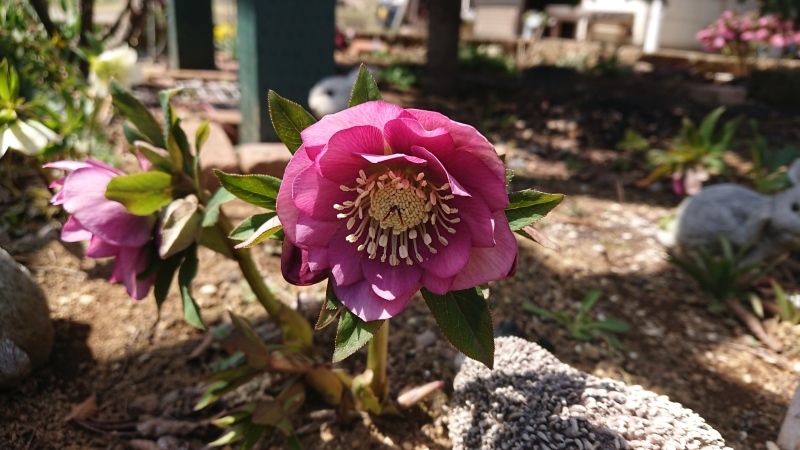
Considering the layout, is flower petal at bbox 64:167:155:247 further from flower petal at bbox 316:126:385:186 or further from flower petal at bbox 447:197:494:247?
flower petal at bbox 447:197:494:247

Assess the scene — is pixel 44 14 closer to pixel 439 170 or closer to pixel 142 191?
pixel 142 191

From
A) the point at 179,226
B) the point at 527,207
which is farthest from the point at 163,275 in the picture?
the point at 527,207

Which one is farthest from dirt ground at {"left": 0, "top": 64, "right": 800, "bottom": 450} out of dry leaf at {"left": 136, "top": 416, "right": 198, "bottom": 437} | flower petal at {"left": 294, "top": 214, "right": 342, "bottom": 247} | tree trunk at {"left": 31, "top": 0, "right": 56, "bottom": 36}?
tree trunk at {"left": 31, "top": 0, "right": 56, "bottom": 36}

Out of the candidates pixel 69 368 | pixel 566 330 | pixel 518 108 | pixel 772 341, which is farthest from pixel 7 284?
pixel 518 108

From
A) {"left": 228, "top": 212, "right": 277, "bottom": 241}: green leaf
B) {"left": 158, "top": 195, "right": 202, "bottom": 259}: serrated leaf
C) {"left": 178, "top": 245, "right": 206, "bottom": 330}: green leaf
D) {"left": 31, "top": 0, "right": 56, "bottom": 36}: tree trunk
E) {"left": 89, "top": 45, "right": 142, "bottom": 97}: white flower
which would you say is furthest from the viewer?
{"left": 31, "top": 0, "right": 56, "bottom": 36}: tree trunk

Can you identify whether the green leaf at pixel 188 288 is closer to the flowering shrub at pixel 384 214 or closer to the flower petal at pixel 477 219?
the flowering shrub at pixel 384 214
